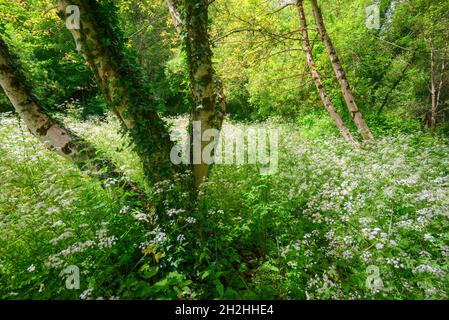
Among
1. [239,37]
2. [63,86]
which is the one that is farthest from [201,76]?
[63,86]

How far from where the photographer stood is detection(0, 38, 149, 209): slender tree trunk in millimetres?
3924

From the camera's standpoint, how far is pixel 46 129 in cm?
414

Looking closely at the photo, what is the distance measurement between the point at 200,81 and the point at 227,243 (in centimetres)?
232

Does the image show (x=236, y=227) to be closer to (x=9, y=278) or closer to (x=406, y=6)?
(x=9, y=278)

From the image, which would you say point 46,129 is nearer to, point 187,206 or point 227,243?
point 187,206

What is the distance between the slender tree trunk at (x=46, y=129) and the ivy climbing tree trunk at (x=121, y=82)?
712 millimetres

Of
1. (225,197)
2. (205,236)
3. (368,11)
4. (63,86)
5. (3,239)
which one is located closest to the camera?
(3,239)

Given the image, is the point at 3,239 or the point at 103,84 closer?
the point at 3,239

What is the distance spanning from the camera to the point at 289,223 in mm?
3779

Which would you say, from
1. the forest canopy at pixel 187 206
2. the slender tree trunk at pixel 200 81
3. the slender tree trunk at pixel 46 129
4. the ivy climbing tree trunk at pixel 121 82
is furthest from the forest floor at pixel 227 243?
the slender tree trunk at pixel 200 81

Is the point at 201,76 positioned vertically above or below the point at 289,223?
above

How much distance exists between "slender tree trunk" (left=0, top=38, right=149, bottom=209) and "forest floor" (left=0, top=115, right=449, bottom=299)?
1.10 ft

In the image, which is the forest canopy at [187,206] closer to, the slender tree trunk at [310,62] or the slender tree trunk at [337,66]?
the slender tree trunk at [337,66]

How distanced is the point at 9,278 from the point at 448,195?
5346 mm
